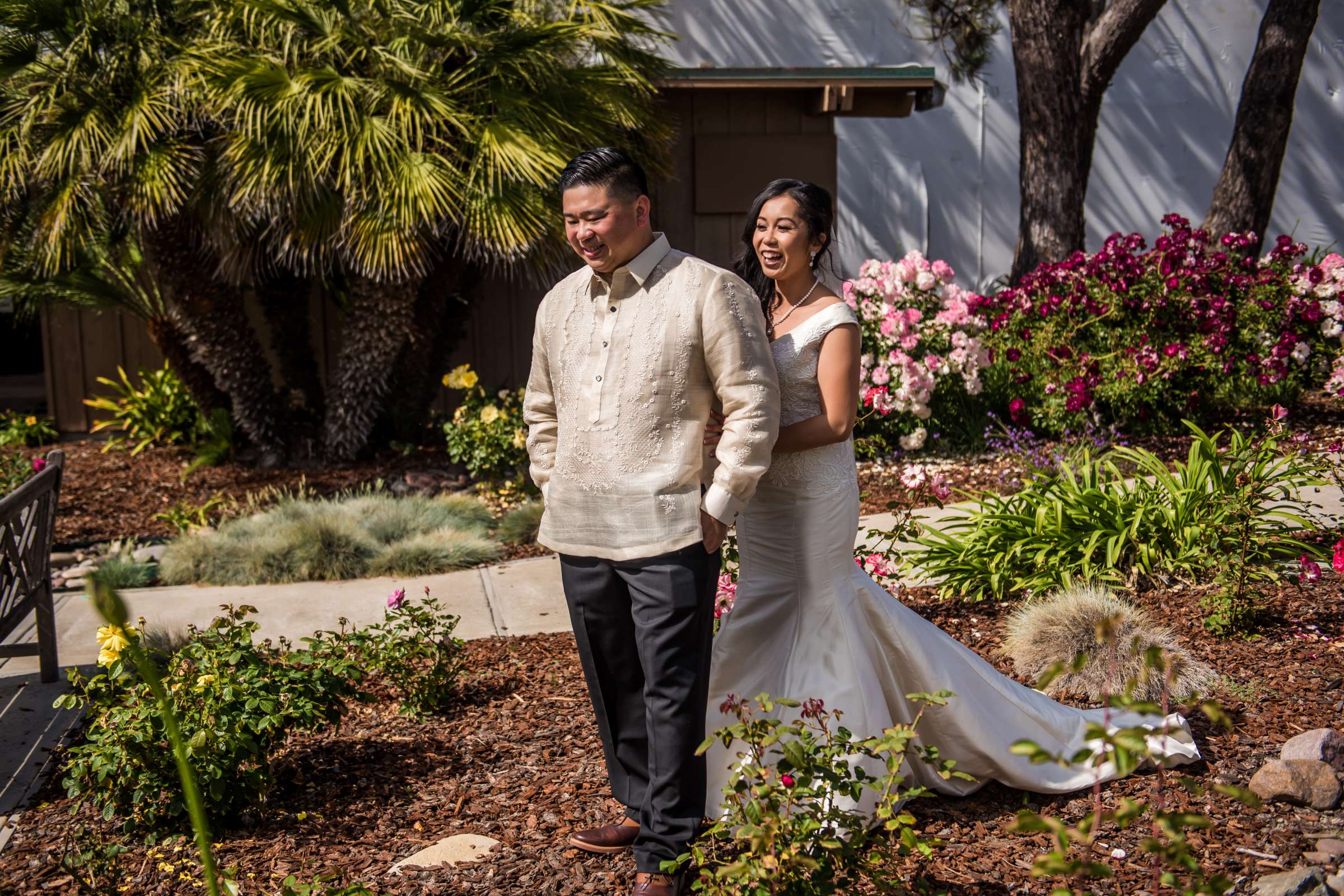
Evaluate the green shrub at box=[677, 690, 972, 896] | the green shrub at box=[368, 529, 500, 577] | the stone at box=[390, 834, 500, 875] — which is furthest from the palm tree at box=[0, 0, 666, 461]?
the green shrub at box=[677, 690, 972, 896]

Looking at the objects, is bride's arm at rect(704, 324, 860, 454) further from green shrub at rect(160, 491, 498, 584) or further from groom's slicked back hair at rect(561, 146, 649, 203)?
green shrub at rect(160, 491, 498, 584)

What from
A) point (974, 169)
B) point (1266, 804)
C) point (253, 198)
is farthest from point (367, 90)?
point (974, 169)

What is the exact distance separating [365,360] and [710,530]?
19.0ft

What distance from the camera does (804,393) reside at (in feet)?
9.84

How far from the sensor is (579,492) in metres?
2.65

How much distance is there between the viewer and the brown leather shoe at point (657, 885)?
2582mm

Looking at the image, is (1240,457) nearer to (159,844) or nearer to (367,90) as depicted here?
(159,844)

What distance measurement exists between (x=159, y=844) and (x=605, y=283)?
1906 millimetres

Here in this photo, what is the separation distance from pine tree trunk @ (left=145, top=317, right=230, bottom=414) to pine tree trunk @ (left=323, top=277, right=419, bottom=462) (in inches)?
36.7

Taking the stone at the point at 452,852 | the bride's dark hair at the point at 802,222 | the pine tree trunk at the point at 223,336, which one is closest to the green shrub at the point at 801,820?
the stone at the point at 452,852

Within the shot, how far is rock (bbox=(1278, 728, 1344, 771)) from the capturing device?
3.02 metres

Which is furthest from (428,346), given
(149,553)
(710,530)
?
(710,530)

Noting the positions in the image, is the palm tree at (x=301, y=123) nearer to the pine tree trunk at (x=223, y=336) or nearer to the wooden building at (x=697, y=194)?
the pine tree trunk at (x=223, y=336)

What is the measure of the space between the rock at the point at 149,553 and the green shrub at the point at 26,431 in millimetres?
3277
